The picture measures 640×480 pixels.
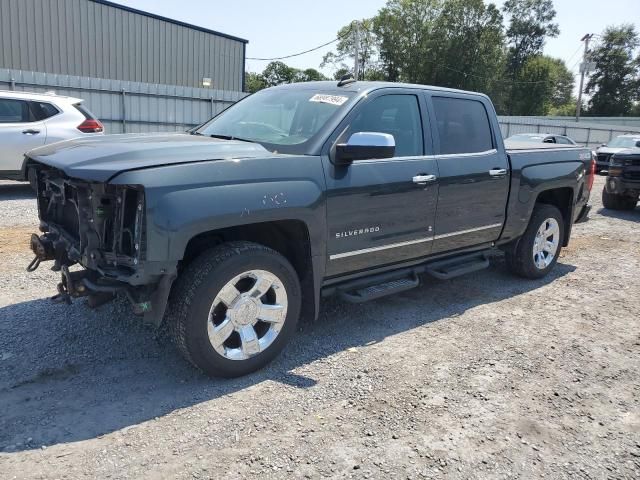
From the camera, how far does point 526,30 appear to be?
71938 millimetres

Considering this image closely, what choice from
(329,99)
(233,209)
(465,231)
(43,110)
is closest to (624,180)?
(465,231)

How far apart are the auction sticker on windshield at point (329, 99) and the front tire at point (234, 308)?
1293mm

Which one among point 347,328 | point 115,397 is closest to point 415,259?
point 347,328

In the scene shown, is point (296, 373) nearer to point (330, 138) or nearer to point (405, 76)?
point (330, 138)

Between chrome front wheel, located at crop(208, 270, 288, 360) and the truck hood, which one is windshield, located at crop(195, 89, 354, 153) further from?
chrome front wheel, located at crop(208, 270, 288, 360)

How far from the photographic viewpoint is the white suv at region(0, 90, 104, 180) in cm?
892

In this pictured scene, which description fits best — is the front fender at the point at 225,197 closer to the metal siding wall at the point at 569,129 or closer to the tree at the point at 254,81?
the metal siding wall at the point at 569,129

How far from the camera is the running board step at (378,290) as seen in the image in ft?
13.3

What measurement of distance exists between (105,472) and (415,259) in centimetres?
288

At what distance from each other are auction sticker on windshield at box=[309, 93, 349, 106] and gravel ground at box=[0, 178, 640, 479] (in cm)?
175

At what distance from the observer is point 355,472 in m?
2.63

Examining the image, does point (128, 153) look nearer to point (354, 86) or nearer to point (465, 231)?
point (354, 86)

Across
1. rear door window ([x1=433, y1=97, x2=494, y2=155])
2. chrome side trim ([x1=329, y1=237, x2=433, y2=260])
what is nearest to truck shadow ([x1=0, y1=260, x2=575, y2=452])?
chrome side trim ([x1=329, y1=237, x2=433, y2=260])

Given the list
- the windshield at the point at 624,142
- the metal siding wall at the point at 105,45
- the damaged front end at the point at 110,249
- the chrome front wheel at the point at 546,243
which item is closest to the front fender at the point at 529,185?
the chrome front wheel at the point at 546,243
